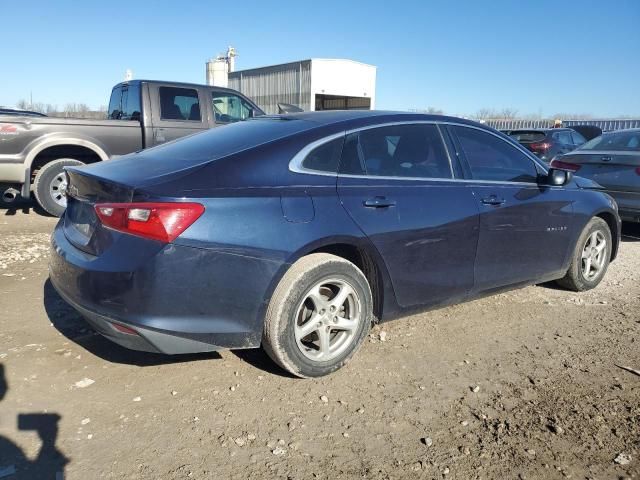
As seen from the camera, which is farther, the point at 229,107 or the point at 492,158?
the point at 229,107

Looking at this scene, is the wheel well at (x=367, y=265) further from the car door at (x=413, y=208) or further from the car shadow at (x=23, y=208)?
the car shadow at (x=23, y=208)

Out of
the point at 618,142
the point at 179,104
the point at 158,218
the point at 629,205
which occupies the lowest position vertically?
the point at 629,205

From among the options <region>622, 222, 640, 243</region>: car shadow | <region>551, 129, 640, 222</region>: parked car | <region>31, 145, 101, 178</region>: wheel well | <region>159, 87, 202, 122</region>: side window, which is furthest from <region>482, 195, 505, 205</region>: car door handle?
<region>31, 145, 101, 178</region>: wheel well

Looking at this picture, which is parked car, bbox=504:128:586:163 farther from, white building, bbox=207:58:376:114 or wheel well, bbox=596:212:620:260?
white building, bbox=207:58:376:114

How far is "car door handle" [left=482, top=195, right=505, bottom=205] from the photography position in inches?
155

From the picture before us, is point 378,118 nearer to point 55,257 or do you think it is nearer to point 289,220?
point 289,220

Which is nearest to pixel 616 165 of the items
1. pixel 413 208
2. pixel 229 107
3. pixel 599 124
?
pixel 413 208

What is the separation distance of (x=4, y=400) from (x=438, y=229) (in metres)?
2.78

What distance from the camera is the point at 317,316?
3189 mm

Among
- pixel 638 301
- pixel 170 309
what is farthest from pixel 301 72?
pixel 170 309

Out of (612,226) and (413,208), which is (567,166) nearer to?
(612,226)

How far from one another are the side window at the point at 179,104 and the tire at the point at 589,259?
5.87 m

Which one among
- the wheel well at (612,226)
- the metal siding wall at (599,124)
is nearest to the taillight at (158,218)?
the wheel well at (612,226)

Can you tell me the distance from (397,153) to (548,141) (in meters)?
12.8
